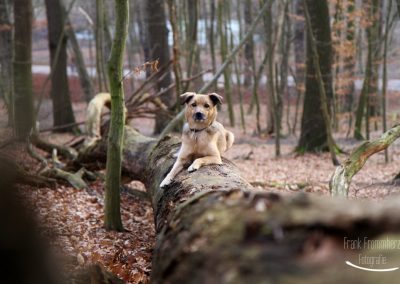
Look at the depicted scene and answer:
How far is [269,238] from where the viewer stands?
6.97 feet

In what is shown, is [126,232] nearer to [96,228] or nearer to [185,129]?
[96,228]

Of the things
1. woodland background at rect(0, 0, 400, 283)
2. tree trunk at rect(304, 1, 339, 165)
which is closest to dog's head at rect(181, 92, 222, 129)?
woodland background at rect(0, 0, 400, 283)

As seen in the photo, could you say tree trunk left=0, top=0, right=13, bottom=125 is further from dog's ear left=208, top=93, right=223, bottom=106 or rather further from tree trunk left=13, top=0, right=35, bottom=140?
dog's ear left=208, top=93, right=223, bottom=106

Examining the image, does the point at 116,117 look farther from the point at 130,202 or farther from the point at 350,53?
the point at 350,53

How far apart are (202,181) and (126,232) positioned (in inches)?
96.5

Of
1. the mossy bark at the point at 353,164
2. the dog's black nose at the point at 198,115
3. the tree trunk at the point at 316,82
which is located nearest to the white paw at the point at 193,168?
the dog's black nose at the point at 198,115

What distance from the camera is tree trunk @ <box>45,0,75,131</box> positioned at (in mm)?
18047

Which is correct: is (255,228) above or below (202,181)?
above

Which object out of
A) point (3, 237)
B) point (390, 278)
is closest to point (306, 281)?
point (390, 278)

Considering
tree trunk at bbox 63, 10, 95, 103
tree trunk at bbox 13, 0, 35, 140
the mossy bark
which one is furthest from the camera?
tree trunk at bbox 63, 10, 95, 103

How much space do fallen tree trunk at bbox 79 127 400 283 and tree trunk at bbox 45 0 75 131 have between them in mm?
16561

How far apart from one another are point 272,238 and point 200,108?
4.42 meters

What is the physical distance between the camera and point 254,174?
42.1ft

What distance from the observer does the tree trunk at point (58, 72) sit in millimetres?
18047
